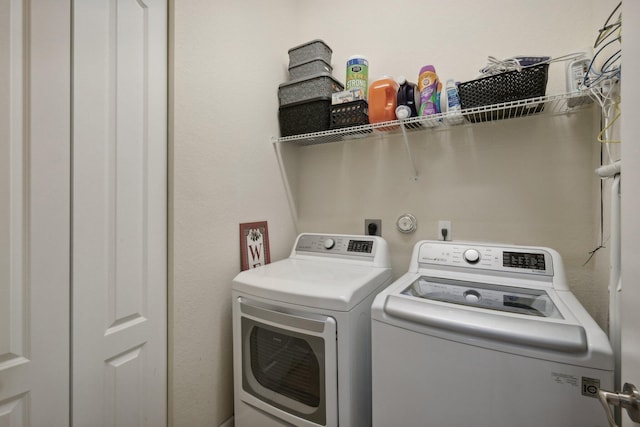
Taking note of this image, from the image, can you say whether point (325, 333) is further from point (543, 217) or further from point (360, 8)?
point (360, 8)

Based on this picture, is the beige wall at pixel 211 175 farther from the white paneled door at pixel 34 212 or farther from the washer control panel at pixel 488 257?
the washer control panel at pixel 488 257

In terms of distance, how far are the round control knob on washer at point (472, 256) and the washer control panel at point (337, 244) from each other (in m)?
0.46

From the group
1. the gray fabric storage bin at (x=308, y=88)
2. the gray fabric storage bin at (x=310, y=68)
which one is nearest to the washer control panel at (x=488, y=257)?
the gray fabric storage bin at (x=308, y=88)

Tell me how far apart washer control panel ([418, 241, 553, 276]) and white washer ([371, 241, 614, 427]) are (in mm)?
14

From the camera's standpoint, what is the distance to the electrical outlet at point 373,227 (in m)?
1.75

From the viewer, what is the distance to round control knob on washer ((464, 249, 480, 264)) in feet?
4.29

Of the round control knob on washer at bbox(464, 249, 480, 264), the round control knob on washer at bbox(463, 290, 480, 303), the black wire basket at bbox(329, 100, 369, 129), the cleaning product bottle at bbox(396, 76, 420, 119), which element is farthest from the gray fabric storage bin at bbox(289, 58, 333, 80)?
the round control knob on washer at bbox(463, 290, 480, 303)

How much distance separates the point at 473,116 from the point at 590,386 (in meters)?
1.15

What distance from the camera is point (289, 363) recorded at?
1245 millimetres

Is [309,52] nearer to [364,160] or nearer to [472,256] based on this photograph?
[364,160]

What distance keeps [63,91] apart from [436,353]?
1.48m

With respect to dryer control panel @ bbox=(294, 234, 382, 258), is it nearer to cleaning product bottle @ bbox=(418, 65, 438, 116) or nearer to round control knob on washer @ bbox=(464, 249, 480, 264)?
round control knob on washer @ bbox=(464, 249, 480, 264)

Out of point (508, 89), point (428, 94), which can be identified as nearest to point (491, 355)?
point (508, 89)

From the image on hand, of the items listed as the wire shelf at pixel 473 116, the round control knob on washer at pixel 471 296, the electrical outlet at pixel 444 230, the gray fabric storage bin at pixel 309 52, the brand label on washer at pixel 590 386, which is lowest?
the brand label on washer at pixel 590 386
